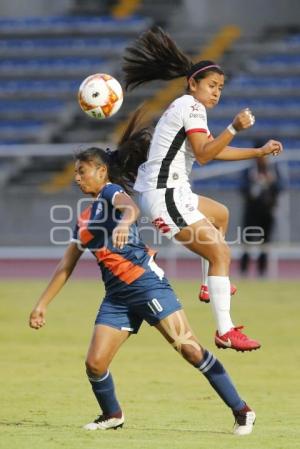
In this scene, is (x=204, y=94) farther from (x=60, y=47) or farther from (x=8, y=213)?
(x=60, y=47)

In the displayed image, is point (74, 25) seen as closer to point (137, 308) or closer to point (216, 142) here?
point (216, 142)

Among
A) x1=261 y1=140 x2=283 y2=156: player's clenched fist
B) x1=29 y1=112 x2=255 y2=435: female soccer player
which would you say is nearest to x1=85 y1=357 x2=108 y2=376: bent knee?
x1=29 y1=112 x2=255 y2=435: female soccer player

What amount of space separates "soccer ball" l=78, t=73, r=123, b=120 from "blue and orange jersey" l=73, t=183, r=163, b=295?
1.04 m

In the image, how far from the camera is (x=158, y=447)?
6719mm

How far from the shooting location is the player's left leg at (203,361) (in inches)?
286

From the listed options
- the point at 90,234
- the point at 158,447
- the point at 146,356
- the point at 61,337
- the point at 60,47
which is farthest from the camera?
the point at 60,47

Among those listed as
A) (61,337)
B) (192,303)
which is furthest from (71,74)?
(61,337)

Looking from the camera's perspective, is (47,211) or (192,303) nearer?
(192,303)

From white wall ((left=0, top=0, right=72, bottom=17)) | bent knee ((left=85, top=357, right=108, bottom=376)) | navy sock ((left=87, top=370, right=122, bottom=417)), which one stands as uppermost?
white wall ((left=0, top=0, right=72, bottom=17))

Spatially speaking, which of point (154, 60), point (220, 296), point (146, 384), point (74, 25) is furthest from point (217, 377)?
point (74, 25)

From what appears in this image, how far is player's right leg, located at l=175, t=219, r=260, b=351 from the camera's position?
7594 mm

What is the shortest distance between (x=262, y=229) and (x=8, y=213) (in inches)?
171

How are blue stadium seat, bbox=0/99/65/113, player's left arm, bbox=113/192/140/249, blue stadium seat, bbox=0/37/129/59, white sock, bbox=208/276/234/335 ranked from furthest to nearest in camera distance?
blue stadium seat, bbox=0/37/129/59
blue stadium seat, bbox=0/99/65/113
white sock, bbox=208/276/234/335
player's left arm, bbox=113/192/140/249

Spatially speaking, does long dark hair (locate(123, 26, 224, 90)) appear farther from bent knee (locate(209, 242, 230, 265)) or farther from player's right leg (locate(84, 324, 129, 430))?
player's right leg (locate(84, 324, 129, 430))
